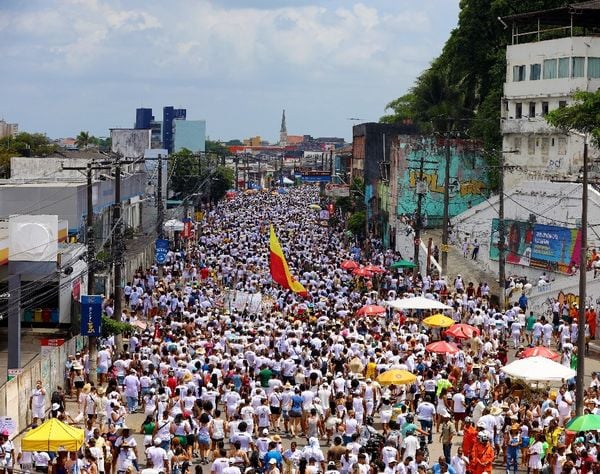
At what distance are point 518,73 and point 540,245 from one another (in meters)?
17.1

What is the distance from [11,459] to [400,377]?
8.53 meters

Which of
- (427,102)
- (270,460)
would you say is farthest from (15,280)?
(427,102)

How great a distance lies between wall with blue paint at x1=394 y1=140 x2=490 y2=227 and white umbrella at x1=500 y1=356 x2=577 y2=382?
130 ft

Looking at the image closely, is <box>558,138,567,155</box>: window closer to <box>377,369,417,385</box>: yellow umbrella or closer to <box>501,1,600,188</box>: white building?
<box>501,1,600,188</box>: white building

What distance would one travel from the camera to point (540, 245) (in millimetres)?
48344

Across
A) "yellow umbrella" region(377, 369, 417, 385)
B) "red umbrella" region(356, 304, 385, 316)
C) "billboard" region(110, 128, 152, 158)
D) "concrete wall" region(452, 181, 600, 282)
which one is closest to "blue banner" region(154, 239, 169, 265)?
"concrete wall" region(452, 181, 600, 282)

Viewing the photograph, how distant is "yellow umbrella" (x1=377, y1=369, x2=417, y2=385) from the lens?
25562mm

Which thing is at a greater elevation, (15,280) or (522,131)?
(522,131)

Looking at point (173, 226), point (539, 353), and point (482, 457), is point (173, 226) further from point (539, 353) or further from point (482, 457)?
point (482, 457)

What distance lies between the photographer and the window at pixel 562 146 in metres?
59.3

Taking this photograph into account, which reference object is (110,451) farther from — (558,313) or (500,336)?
(558,313)

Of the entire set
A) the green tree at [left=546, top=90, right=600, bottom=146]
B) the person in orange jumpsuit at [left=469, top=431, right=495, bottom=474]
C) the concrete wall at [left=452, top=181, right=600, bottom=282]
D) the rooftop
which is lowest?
the person in orange jumpsuit at [left=469, top=431, right=495, bottom=474]

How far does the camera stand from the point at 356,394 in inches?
969

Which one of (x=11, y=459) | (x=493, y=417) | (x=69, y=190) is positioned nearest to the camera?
(x=11, y=459)
